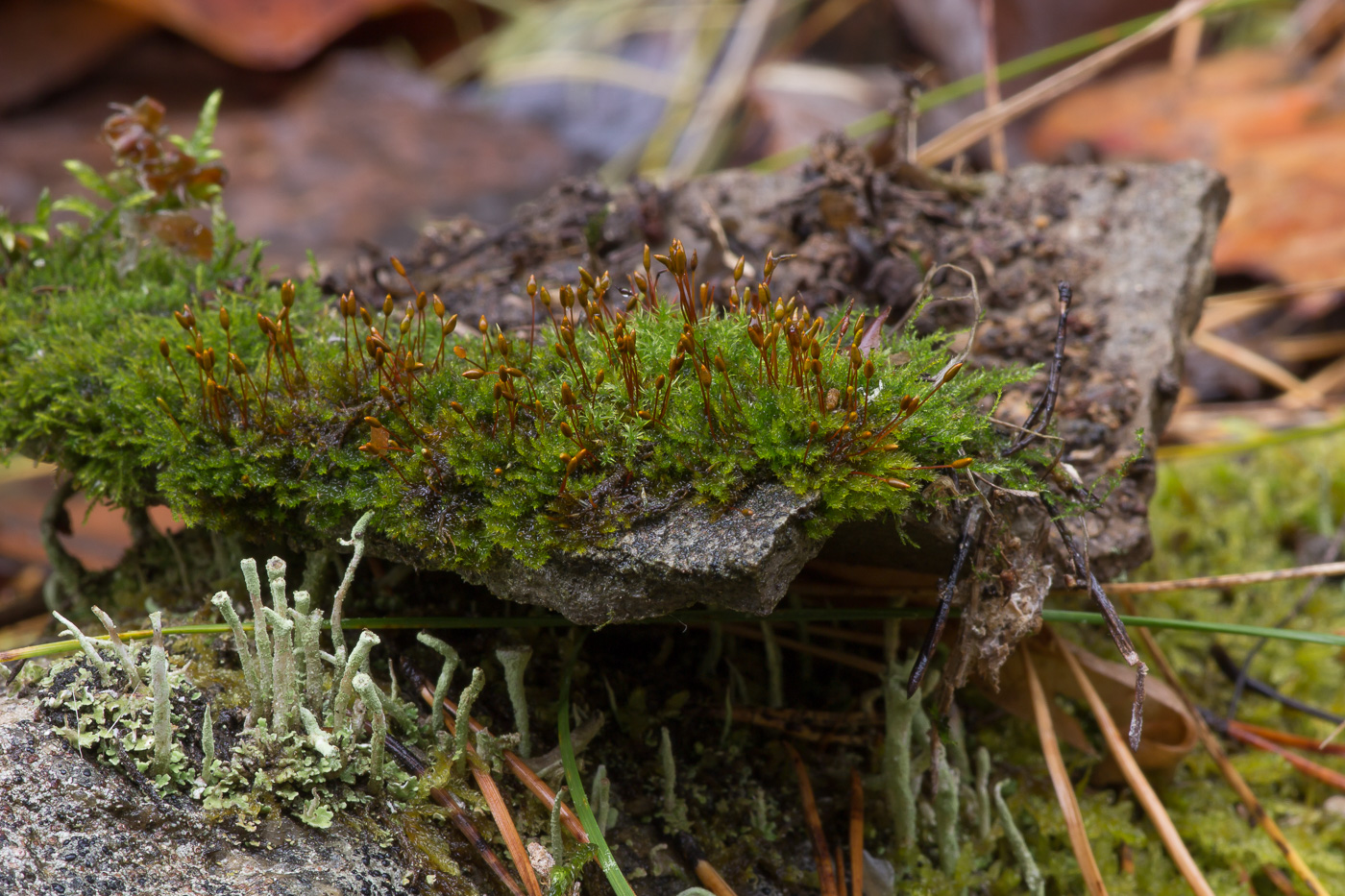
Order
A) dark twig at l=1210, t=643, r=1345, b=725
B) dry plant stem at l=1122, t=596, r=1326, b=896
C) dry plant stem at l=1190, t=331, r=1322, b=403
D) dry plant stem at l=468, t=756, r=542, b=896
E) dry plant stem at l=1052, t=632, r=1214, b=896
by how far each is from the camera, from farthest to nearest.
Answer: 1. dry plant stem at l=1190, t=331, r=1322, b=403
2. dark twig at l=1210, t=643, r=1345, b=725
3. dry plant stem at l=1122, t=596, r=1326, b=896
4. dry plant stem at l=1052, t=632, r=1214, b=896
5. dry plant stem at l=468, t=756, r=542, b=896

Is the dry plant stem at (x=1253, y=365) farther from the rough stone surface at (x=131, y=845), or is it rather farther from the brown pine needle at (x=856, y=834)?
the rough stone surface at (x=131, y=845)

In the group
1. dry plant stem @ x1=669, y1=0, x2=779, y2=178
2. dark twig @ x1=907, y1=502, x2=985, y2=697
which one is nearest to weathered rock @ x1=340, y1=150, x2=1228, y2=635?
dark twig @ x1=907, y1=502, x2=985, y2=697

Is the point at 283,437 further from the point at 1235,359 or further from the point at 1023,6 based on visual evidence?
the point at 1023,6

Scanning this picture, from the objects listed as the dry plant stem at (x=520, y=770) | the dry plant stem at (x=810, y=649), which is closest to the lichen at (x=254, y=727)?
the dry plant stem at (x=520, y=770)

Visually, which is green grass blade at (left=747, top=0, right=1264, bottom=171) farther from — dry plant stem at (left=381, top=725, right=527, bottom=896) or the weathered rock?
dry plant stem at (left=381, top=725, right=527, bottom=896)

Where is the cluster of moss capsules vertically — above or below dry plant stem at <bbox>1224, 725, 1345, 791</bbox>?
above

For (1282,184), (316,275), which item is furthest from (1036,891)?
(1282,184)

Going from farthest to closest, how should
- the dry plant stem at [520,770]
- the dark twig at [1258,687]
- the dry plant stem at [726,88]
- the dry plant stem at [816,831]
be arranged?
1. the dry plant stem at [726,88]
2. the dark twig at [1258,687]
3. the dry plant stem at [816,831]
4. the dry plant stem at [520,770]
